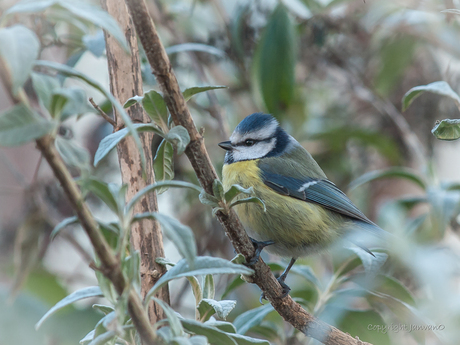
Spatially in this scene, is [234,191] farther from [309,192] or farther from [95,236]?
[309,192]

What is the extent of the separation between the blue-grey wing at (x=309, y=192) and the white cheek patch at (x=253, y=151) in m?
0.11

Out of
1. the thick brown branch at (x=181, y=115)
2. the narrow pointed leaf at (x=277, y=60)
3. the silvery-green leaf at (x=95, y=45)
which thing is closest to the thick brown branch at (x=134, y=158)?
the thick brown branch at (x=181, y=115)

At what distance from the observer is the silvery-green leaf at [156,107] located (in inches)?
28.1

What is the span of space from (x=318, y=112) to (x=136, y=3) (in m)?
2.30

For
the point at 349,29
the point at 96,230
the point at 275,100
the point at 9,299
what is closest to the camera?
the point at 96,230

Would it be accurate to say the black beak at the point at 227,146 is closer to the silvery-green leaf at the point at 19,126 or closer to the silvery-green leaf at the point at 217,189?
the silvery-green leaf at the point at 217,189

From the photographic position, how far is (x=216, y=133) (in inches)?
98.0

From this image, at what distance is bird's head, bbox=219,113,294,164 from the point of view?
5.74 feet

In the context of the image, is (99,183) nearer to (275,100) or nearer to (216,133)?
(275,100)

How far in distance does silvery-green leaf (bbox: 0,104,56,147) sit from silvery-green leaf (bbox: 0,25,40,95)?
0.11 ft

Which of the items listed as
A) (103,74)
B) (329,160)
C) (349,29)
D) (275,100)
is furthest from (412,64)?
(103,74)

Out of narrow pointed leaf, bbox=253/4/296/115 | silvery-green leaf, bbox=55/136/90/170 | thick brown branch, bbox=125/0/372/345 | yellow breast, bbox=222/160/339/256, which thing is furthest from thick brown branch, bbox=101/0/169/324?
narrow pointed leaf, bbox=253/4/296/115

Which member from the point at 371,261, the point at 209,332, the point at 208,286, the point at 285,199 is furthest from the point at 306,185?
the point at 209,332

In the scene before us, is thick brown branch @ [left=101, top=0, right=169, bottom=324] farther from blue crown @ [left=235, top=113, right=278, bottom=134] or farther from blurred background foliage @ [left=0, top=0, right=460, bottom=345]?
blue crown @ [left=235, top=113, right=278, bottom=134]
